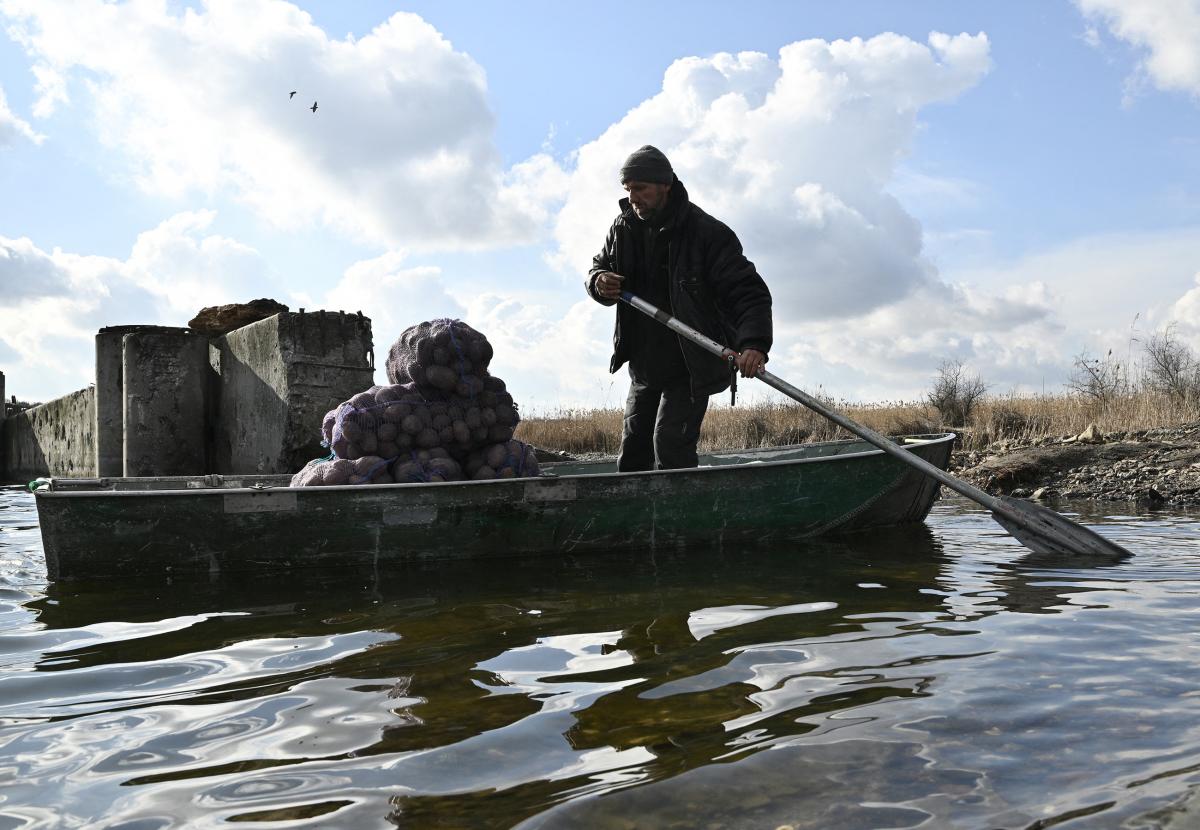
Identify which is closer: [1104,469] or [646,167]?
[646,167]

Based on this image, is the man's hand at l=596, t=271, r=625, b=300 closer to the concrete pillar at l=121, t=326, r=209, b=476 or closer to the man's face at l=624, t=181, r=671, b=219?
the man's face at l=624, t=181, r=671, b=219

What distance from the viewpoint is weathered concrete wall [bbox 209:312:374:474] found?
7.69 metres

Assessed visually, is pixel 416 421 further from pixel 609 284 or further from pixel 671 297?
pixel 671 297

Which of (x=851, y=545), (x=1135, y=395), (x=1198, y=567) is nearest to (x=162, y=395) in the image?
(x=851, y=545)

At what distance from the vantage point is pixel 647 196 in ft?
17.6

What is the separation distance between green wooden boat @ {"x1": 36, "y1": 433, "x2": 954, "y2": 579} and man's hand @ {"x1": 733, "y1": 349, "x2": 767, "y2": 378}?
1.74ft

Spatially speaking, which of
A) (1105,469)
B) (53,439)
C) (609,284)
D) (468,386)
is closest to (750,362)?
(609,284)

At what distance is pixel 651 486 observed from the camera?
16.6 feet

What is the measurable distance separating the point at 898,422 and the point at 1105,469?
5585 millimetres

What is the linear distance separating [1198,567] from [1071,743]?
3122mm

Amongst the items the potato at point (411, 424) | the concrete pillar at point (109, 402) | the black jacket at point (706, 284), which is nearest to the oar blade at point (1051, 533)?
the black jacket at point (706, 284)

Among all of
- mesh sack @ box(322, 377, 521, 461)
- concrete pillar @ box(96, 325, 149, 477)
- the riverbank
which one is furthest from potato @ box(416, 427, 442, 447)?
the riverbank

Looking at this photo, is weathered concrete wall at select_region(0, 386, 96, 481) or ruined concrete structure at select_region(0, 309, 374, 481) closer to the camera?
ruined concrete structure at select_region(0, 309, 374, 481)

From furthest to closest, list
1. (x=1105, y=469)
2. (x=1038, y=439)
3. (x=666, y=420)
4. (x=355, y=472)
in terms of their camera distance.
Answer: (x=1038, y=439) → (x=1105, y=469) → (x=666, y=420) → (x=355, y=472)
